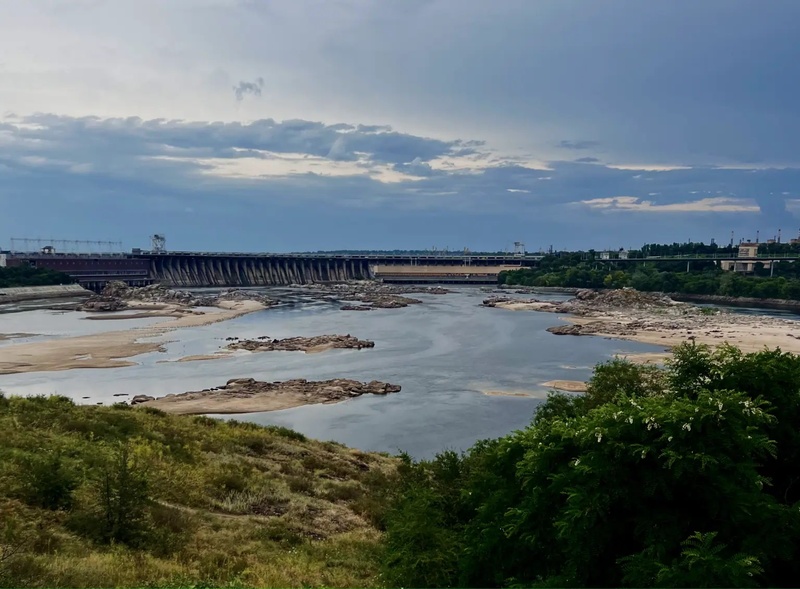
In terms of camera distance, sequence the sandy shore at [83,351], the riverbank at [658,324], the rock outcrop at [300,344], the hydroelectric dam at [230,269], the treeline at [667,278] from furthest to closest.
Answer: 1. the hydroelectric dam at [230,269]
2. the treeline at [667,278]
3. the riverbank at [658,324]
4. the rock outcrop at [300,344]
5. the sandy shore at [83,351]

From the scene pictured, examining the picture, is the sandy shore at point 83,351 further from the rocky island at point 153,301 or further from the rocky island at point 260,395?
the rocky island at point 153,301

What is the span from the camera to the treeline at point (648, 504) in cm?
836

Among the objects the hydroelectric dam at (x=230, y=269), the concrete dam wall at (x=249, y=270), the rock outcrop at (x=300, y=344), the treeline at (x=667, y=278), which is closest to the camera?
the rock outcrop at (x=300, y=344)

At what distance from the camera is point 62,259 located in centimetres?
13950

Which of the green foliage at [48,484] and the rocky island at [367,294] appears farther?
the rocky island at [367,294]

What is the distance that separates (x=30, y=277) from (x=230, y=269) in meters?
59.4

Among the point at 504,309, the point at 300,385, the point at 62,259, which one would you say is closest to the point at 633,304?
the point at 504,309

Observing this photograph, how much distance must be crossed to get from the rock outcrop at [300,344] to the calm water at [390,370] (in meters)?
1.82

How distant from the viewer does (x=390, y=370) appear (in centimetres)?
5191

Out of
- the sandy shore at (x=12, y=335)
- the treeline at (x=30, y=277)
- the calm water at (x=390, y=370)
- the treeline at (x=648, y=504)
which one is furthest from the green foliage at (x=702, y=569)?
the treeline at (x=30, y=277)

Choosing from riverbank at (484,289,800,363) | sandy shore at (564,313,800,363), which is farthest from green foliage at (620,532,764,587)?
sandy shore at (564,313,800,363)

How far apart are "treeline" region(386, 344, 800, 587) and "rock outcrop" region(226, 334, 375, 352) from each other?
5128cm

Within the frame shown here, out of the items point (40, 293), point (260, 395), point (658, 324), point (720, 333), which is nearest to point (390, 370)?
point (260, 395)

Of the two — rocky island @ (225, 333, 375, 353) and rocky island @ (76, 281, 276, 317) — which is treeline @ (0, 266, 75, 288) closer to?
rocky island @ (76, 281, 276, 317)
